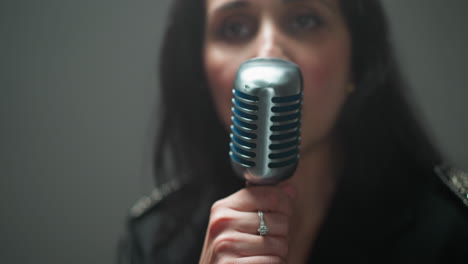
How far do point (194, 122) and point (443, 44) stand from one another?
0.64 meters

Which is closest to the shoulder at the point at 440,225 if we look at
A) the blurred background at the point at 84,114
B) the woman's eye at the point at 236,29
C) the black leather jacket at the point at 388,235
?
the black leather jacket at the point at 388,235

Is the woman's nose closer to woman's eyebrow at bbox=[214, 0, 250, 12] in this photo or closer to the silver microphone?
woman's eyebrow at bbox=[214, 0, 250, 12]

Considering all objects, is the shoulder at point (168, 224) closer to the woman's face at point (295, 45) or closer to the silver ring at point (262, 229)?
the woman's face at point (295, 45)

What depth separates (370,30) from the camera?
0.79 m

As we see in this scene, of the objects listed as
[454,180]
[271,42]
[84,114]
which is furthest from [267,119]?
[84,114]

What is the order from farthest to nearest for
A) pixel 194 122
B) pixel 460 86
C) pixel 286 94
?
pixel 194 122 → pixel 460 86 → pixel 286 94

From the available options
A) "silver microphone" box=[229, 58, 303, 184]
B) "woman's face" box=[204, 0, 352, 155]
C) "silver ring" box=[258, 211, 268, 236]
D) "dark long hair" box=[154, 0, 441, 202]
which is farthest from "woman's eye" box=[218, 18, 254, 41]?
"silver ring" box=[258, 211, 268, 236]

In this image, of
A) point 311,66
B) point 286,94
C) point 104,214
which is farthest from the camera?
point 104,214

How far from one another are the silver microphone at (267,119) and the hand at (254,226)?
1.9 inches

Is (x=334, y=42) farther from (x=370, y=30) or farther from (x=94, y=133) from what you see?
(x=94, y=133)

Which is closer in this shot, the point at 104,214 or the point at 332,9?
the point at 332,9

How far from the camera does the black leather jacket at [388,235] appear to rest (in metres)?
0.73

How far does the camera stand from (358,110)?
32.2 inches

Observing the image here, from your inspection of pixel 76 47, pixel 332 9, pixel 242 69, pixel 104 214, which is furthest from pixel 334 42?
pixel 104 214
